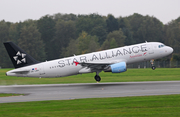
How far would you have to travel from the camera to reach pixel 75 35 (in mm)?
145500

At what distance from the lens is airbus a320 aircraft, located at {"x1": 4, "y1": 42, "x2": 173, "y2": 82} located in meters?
36.2

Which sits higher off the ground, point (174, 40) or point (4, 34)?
point (4, 34)

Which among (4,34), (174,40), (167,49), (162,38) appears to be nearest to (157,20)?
(162,38)

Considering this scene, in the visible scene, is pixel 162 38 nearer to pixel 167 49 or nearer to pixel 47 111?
pixel 167 49

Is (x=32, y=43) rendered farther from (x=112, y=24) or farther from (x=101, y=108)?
(x=101, y=108)

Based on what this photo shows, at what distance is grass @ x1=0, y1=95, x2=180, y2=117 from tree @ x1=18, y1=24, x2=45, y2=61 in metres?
99.8

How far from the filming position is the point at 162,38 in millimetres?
132375

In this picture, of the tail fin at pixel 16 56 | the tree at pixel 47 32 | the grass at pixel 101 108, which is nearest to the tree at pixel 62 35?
the tree at pixel 47 32

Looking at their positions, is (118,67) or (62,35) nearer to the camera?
(118,67)

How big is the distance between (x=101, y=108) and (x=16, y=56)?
70.7 ft

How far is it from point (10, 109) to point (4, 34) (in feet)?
395

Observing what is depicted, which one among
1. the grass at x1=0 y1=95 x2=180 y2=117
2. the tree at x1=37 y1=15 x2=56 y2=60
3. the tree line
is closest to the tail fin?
the grass at x1=0 y1=95 x2=180 y2=117

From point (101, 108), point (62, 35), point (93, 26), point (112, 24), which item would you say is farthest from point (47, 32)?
point (101, 108)

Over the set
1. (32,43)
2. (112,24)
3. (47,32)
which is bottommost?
(32,43)
